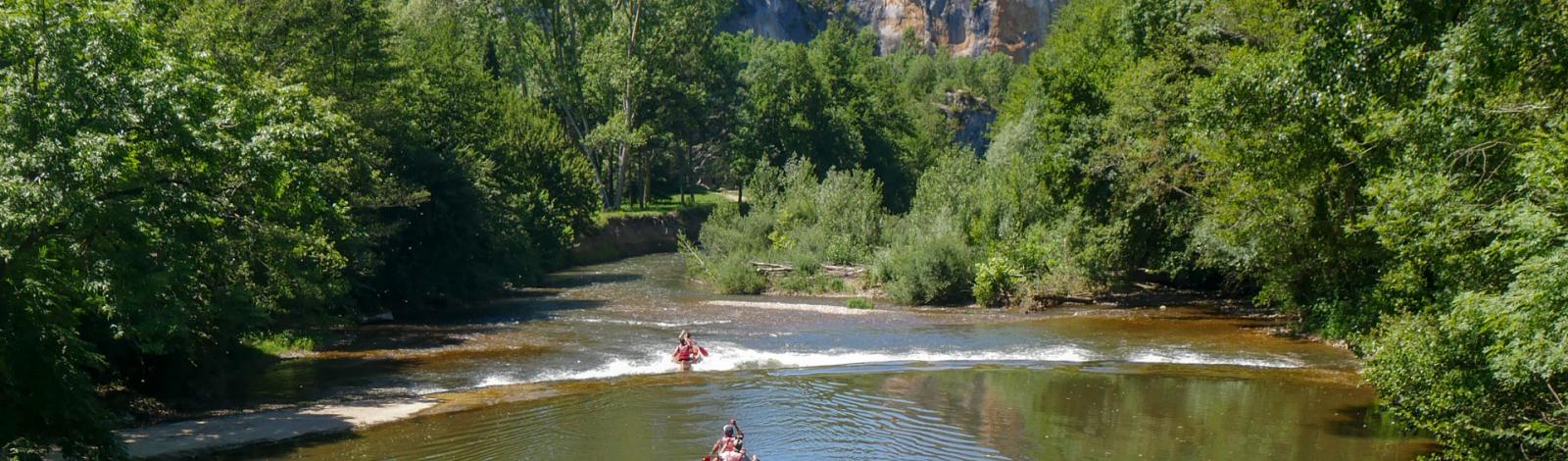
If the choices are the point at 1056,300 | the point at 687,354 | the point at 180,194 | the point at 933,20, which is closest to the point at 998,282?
the point at 1056,300

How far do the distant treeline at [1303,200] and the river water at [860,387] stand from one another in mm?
2056

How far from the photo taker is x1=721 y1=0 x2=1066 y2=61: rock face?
7067 inches

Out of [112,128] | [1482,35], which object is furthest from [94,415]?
[1482,35]

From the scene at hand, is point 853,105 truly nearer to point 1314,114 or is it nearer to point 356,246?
point 356,246

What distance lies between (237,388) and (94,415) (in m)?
11.4

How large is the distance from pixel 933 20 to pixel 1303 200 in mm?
163481

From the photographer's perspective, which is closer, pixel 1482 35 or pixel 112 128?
pixel 1482 35

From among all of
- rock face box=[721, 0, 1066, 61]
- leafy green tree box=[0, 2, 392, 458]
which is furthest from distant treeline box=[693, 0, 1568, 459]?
rock face box=[721, 0, 1066, 61]

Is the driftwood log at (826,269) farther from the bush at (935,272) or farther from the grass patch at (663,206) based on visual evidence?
the grass patch at (663,206)

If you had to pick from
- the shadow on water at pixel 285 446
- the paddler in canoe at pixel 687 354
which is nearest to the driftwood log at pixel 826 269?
the paddler in canoe at pixel 687 354

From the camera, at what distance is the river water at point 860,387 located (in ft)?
67.7

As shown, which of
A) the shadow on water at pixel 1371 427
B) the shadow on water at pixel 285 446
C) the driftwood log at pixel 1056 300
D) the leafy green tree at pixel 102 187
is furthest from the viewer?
the driftwood log at pixel 1056 300

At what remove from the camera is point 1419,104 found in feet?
53.9

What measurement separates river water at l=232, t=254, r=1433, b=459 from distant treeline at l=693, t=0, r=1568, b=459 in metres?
2.06
